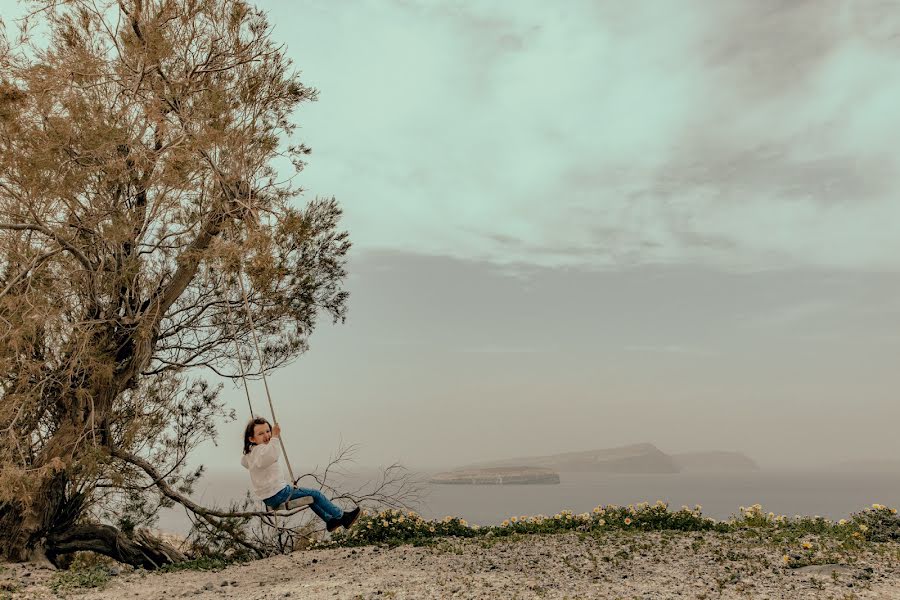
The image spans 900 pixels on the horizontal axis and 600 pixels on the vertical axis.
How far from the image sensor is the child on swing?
748 centimetres

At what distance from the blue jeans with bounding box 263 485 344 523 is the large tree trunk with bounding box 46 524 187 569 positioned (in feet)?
11.9

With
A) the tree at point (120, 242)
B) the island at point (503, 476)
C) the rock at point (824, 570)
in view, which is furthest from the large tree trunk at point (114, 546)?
the island at point (503, 476)

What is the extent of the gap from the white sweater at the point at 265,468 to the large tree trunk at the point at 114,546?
3.65m

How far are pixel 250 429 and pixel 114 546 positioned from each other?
4.21 meters

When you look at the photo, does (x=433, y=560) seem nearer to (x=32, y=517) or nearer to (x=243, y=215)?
(x=243, y=215)

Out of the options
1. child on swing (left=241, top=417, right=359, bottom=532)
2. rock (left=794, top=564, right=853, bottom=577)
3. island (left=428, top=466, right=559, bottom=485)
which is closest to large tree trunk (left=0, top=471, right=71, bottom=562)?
child on swing (left=241, top=417, right=359, bottom=532)

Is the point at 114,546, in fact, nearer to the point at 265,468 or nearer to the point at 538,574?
Answer: the point at 265,468

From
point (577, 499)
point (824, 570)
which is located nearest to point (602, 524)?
point (824, 570)

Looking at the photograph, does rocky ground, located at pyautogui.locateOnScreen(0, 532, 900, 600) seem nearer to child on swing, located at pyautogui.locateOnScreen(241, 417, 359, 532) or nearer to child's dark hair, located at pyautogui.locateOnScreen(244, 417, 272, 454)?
child on swing, located at pyautogui.locateOnScreen(241, 417, 359, 532)

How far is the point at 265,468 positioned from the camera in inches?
297

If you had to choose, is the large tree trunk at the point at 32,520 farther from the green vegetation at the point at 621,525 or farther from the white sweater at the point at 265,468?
the green vegetation at the point at 621,525

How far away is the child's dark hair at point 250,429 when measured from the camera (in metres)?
7.66

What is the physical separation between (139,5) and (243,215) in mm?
3098

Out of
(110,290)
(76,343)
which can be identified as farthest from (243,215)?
(76,343)
